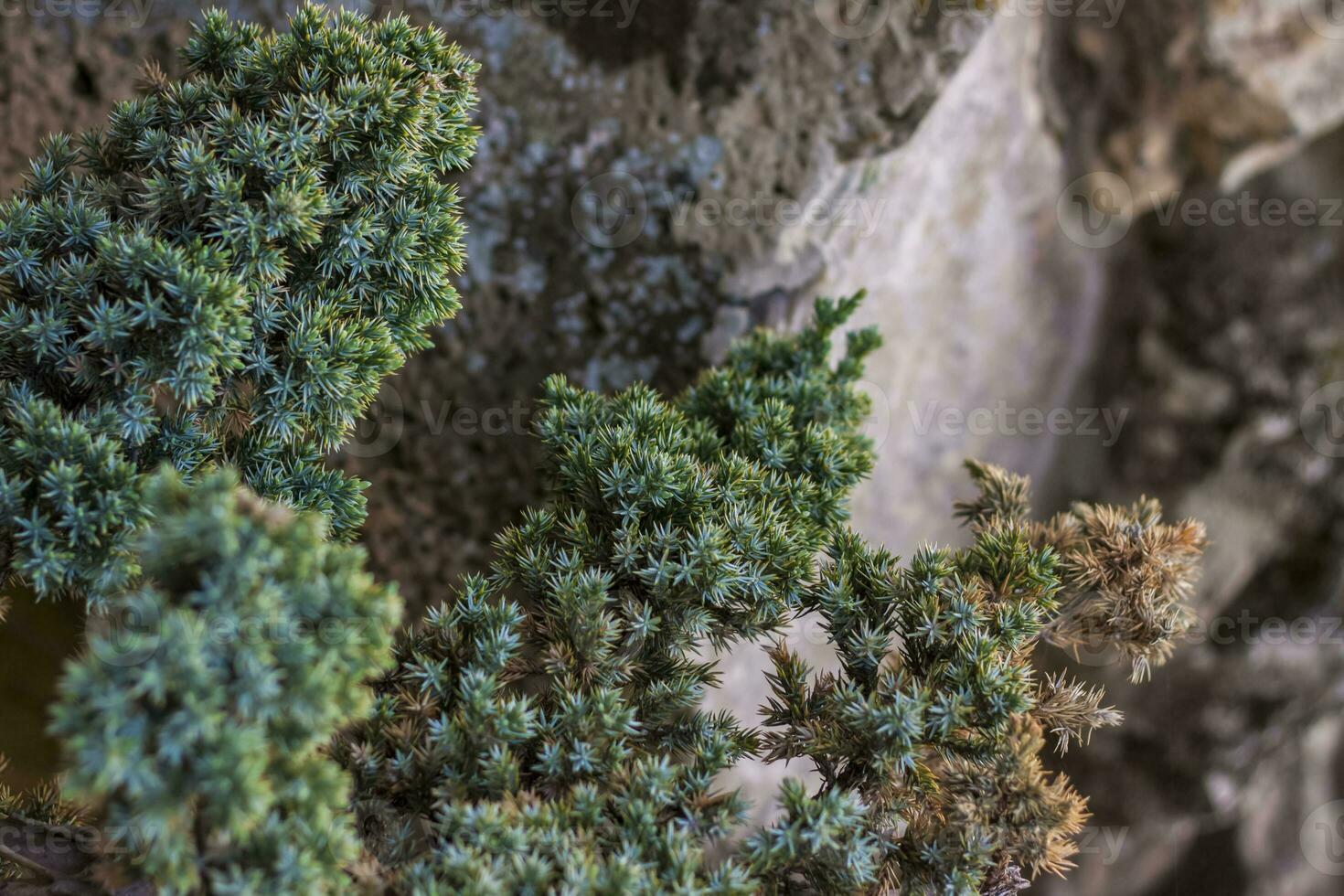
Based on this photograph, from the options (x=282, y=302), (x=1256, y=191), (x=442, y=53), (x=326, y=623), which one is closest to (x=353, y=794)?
(x=326, y=623)

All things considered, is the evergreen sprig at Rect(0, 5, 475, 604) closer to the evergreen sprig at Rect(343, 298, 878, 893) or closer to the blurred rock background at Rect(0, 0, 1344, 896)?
the evergreen sprig at Rect(343, 298, 878, 893)

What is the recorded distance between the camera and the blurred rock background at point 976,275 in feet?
6.12

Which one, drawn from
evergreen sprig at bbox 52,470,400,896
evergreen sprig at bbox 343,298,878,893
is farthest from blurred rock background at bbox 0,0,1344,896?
evergreen sprig at bbox 52,470,400,896

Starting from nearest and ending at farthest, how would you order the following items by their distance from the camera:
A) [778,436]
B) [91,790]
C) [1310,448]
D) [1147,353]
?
[91,790] < [778,436] < [1310,448] < [1147,353]

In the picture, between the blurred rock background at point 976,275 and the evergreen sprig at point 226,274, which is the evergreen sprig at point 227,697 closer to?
the evergreen sprig at point 226,274

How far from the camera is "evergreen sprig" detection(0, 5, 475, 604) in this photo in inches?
41.6

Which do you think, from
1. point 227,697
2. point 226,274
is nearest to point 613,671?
point 227,697

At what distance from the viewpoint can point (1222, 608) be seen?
9.88 feet

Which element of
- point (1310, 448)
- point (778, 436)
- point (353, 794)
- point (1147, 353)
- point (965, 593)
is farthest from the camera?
point (1147, 353)

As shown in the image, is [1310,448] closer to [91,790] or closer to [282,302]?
[282,302]

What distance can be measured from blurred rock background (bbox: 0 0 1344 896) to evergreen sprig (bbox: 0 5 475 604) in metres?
0.64

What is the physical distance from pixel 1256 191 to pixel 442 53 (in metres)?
2.82

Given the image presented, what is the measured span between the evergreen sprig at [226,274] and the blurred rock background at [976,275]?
64 cm

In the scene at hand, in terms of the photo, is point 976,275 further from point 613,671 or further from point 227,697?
point 227,697
